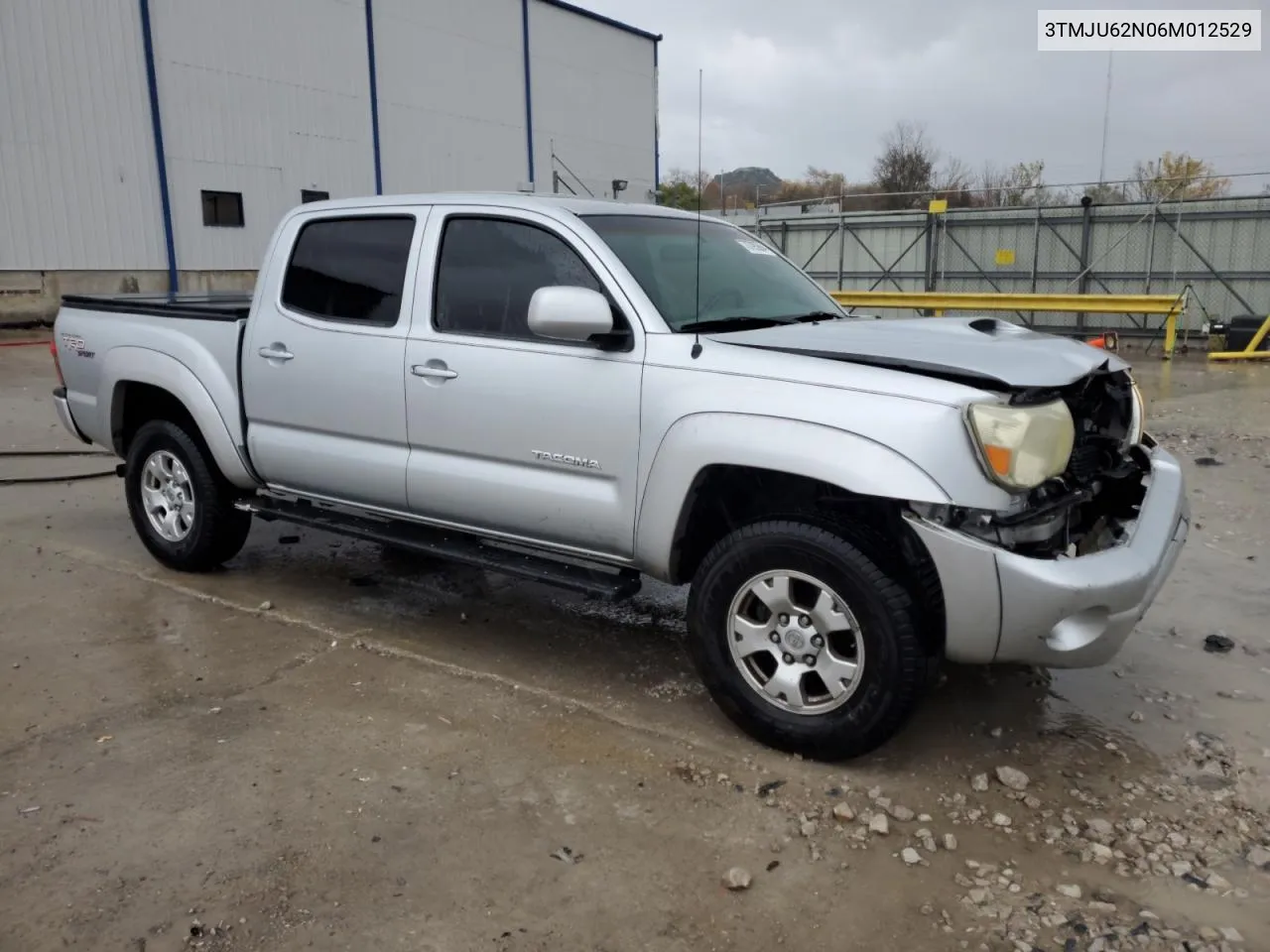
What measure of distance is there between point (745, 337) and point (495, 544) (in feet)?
4.63

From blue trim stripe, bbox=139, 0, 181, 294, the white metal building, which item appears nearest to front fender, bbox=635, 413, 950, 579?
blue trim stripe, bbox=139, 0, 181, 294

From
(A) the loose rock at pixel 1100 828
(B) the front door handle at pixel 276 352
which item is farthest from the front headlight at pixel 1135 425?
(B) the front door handle at pixel 276 352

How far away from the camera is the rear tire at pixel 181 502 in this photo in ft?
17.0

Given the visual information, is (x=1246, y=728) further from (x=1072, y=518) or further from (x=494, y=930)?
(x=494, y=930)

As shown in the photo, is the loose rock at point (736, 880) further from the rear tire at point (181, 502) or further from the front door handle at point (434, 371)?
the rear tire at point (181, 502)

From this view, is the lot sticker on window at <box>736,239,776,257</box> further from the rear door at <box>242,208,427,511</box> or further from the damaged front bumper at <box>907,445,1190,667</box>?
the damaged front bumper at <box>907,445,1190,667</box>

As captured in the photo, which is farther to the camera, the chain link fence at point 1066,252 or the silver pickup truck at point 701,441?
the chain link fence at point 1066,252

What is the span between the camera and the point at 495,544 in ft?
13.8

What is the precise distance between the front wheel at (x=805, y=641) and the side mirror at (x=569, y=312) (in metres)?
0.90

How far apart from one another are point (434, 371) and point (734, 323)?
127 cm

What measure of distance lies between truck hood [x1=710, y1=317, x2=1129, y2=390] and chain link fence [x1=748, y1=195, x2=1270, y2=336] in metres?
16.0

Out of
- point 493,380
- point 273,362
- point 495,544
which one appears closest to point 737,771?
point 495,544

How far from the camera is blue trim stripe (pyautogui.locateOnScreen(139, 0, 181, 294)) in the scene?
1816 cm

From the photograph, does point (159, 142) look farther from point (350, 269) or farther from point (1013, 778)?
point (1013, 778)
